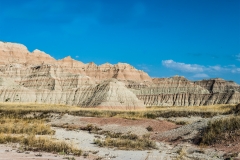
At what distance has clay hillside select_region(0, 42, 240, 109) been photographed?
3920 inches

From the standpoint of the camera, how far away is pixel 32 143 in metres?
18.2

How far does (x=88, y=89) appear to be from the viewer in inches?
4385

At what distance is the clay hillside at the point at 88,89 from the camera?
9956 centimetres

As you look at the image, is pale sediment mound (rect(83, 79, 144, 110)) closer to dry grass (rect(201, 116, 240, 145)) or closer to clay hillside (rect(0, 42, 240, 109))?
clay hillside (rect(0, 42, 240, 109))

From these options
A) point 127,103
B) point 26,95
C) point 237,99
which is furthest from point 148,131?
point 237,99

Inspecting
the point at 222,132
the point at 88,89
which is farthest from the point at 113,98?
the point at 222,132

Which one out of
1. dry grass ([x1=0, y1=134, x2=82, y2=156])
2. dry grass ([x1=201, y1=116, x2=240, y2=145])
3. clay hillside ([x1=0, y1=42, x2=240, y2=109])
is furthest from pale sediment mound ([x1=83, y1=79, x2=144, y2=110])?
dry grass ([x1=0, y1=134, x2=82, y2=156])

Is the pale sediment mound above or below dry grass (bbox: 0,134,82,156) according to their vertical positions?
above

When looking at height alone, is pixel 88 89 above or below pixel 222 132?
above

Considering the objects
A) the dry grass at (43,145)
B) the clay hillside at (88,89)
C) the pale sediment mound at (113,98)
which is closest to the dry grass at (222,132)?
the dry grass at (43,145)

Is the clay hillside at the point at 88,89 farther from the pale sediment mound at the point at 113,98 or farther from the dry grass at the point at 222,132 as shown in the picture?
the dry grass at the point at 222,132

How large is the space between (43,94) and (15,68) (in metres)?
30.3

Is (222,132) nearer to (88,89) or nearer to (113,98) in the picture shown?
(113,98)

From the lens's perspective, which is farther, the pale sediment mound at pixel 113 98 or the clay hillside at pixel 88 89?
the clay hillside at pixel 88 89
